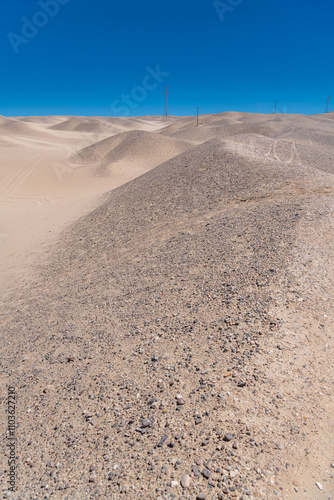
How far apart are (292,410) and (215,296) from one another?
2.02 m

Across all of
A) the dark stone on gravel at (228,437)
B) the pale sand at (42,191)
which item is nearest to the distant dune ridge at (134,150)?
the pale sand at (42,191)

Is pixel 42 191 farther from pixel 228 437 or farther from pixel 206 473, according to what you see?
pixel 206 473

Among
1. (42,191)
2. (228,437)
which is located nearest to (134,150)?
(42,191)

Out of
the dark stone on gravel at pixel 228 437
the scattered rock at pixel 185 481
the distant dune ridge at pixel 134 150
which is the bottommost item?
the scattered rock at pixel 185 481

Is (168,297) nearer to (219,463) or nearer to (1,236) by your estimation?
(219,463)

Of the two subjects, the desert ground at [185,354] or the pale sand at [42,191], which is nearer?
the desert ground at [185,354]

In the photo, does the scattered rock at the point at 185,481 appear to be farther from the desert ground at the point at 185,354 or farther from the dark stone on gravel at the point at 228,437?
the dark stone on gravel at the point at 228,437

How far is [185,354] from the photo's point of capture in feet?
12.4

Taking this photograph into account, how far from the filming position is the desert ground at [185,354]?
8.55 ft

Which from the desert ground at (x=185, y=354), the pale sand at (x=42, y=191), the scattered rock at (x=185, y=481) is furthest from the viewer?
the pale sand at (x=42, y=191)

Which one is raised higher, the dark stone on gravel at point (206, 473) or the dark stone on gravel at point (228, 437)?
the dark stone on gravel at point (228, 437)

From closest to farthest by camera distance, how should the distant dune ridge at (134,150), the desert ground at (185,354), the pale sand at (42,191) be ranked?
the desert ground at (185,354) → the pale sand at (42,191) → the distant dune ridge at (134,150)

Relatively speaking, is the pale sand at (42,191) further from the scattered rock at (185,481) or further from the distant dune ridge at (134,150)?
the scattered rock at (185,481)

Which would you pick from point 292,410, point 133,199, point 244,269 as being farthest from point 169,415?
point 133,199
